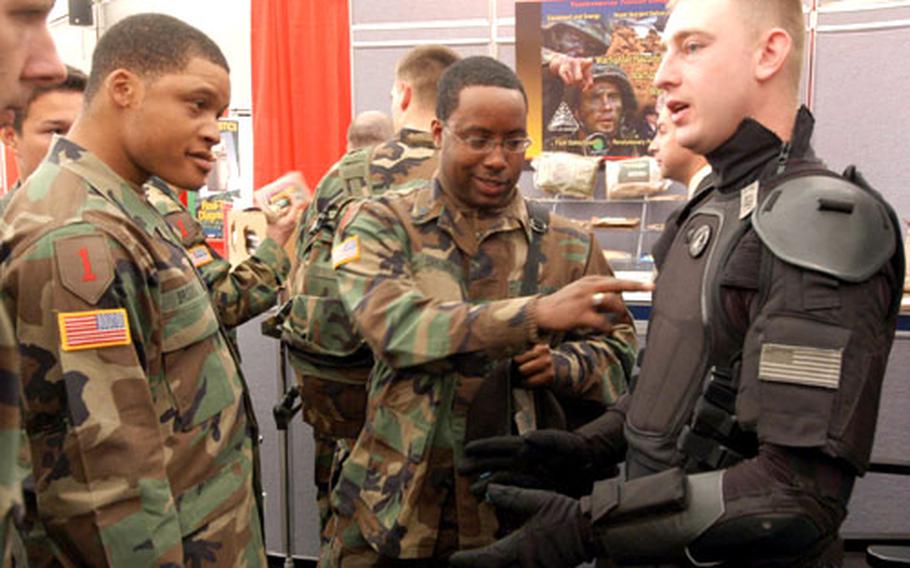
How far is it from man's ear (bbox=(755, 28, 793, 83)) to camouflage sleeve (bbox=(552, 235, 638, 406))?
0.57 meters

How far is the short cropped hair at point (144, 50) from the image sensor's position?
1.34 metres

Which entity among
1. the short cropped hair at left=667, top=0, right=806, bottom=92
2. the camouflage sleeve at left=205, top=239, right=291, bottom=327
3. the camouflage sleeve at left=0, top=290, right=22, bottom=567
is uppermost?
the short cropped hair at left=667, top=0, right=806, bottom=92

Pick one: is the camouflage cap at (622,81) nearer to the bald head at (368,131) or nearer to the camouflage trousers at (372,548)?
the bald head at (368,131)

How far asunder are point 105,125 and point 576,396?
1.00m

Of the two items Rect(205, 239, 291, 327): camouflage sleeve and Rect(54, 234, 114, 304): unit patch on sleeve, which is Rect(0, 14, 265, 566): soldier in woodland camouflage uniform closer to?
Rect(54, 234, 114, 304): unit patch on sleeve

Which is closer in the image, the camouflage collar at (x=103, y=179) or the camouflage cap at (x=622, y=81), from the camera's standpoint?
the camouflage collar at (x=103, y=179)

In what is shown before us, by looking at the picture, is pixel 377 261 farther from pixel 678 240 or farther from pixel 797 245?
pixel 797 245

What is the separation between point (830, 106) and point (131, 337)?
341cm

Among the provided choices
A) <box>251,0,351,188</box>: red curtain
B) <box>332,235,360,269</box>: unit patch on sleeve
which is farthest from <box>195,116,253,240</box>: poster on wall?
<box>332,235,360,269</box>: unit patch on sleeve

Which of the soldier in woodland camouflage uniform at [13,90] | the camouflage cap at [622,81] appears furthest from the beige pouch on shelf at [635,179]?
the soldier in woodland camouflage uniform at [13,90]

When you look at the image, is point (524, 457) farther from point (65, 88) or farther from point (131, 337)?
point (65, 88)

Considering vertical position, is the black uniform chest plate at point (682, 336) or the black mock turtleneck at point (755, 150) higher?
the black mock turtleneck at point (755, 150)

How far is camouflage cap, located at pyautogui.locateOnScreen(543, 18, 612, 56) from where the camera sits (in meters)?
3.91

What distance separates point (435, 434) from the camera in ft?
5.19
